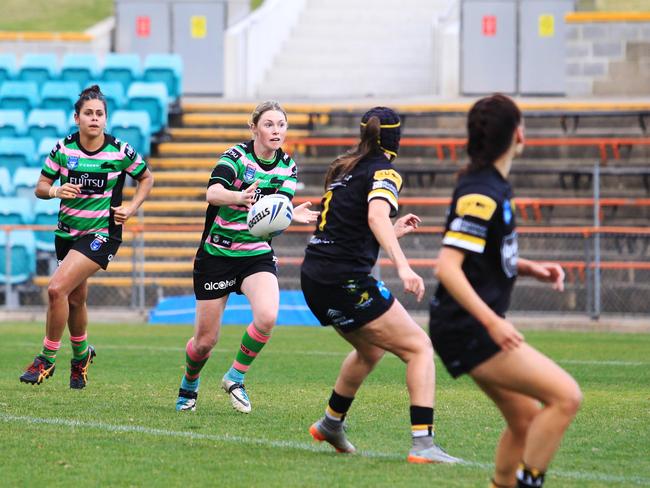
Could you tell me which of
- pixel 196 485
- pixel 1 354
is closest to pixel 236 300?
pixel 1 354

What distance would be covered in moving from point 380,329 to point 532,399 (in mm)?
1675

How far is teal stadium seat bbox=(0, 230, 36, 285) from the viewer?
67.3ft

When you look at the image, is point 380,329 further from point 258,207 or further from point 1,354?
point 1,354

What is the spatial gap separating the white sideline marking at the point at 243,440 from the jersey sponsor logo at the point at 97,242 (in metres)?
1.76

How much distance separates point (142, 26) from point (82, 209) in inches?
779

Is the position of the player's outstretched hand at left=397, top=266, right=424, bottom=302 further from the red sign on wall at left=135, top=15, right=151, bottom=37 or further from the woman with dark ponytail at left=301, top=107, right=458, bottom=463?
the red sign on wall at left=135, top=15, right=151, bottom=37

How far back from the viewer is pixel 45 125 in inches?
949

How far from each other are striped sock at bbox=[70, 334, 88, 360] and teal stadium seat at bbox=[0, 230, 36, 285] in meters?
10.2

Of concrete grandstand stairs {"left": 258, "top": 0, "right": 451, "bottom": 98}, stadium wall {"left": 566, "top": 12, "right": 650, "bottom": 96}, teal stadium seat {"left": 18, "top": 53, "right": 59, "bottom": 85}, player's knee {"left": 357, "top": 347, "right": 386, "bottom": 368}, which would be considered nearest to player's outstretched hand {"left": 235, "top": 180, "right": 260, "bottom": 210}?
player's knee {"left": 357, "top": 347, "right": 386, "bottom": 368}

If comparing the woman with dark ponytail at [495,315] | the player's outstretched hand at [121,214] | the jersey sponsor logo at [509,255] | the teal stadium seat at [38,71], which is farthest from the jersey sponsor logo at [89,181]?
the teal stadium seat at [38,71]

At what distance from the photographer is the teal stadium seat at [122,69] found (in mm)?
26312

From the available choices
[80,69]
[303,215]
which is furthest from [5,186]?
[303,215]

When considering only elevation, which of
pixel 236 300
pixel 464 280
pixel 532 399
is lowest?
pixel 236 300

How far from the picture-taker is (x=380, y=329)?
737cm
